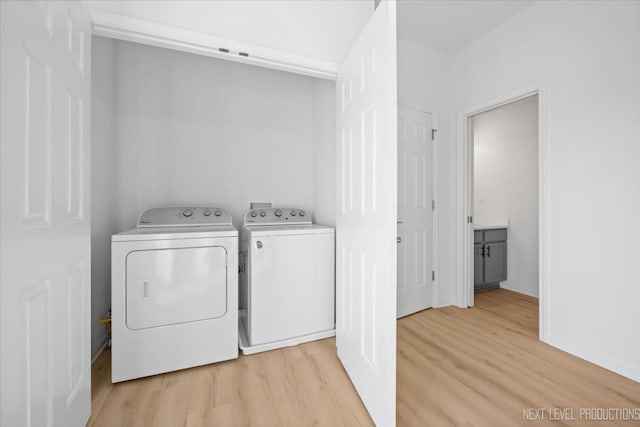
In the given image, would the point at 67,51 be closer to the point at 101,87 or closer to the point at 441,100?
the point at 101,87

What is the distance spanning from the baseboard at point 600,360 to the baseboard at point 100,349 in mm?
3314

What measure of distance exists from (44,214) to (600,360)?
3.09m

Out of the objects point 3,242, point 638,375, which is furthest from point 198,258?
point 638,375

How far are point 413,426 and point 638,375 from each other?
1.53 metres

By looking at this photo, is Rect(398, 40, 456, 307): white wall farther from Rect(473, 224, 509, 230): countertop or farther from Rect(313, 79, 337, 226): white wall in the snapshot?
Rect(313, 79, 337, 226): white wall

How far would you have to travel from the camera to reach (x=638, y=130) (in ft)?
5.36

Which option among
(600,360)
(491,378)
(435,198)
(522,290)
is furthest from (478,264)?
(491,378)

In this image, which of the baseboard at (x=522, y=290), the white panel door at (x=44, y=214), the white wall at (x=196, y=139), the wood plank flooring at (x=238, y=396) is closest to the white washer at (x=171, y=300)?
the wood plank flooring at (x=238, y=396)

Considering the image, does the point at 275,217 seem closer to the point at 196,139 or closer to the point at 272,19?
the point at 196,139

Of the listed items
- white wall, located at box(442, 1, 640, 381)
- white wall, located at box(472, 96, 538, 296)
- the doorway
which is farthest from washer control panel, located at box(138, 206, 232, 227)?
white wall, located at box(472, 96, 538, 296)

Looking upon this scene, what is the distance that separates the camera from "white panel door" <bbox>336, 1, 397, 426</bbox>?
1137 mm

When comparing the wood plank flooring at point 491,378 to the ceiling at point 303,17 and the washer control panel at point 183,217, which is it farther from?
the ceiling at point 303,17

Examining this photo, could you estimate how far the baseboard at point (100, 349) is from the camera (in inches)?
69.9

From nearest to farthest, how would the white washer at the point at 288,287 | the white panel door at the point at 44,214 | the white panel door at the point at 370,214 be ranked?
1. the white panel door at the point at 44,214
2. the white panel door at the point at 370,214
3. the white washer at the point at 288,287
